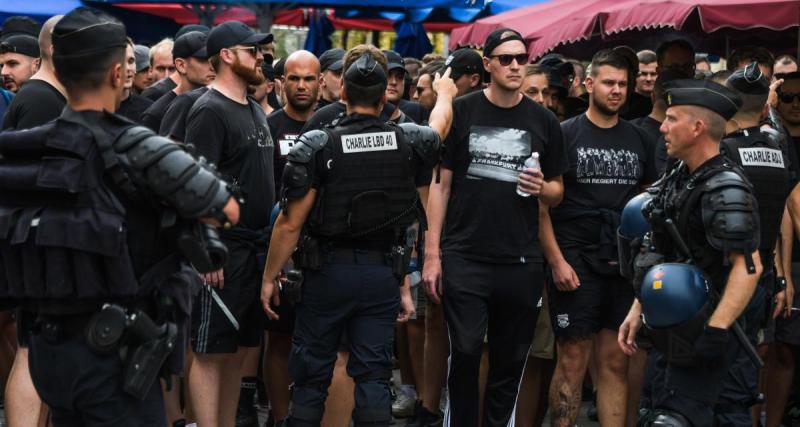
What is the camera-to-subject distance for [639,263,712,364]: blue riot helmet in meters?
5.37

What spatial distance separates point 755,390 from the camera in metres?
6.03

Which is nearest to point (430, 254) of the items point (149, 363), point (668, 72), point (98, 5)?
point (668, 72)

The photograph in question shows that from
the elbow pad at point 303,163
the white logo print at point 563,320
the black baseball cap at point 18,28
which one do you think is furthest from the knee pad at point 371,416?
the black baseball cap at point 18,28

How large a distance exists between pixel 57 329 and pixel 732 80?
3.94 m

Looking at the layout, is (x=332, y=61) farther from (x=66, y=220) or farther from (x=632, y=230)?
(x=66, y=220)

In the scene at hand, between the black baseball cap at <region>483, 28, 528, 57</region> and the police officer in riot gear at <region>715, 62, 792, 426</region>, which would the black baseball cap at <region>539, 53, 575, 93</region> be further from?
the police officer in riot gear at <region>715, 62, 792, 426</region>

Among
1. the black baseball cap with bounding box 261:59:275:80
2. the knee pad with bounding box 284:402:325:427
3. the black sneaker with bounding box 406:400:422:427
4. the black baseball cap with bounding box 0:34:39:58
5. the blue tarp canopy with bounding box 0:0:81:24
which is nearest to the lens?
the knee pad with bounding box 284:402:325:427

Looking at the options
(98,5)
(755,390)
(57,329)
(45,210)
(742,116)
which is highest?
(98,5)

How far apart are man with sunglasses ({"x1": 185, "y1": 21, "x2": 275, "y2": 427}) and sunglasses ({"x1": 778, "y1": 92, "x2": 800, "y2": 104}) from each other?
3388 millimetres

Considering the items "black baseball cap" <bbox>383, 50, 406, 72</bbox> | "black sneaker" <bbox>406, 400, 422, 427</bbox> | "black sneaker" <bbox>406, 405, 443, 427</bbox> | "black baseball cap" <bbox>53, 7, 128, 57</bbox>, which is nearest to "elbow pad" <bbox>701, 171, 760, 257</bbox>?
"black baseball cap" <bbox>53, 7, 128, 57</bbox>

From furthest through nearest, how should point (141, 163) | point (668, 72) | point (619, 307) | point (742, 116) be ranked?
point (668, 72), point (619, 307), point (742, 116), point (141, 163)

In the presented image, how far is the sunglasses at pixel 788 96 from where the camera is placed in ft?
26.3

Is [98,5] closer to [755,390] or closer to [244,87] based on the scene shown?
[244,87]

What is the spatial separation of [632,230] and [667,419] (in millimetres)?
1008
